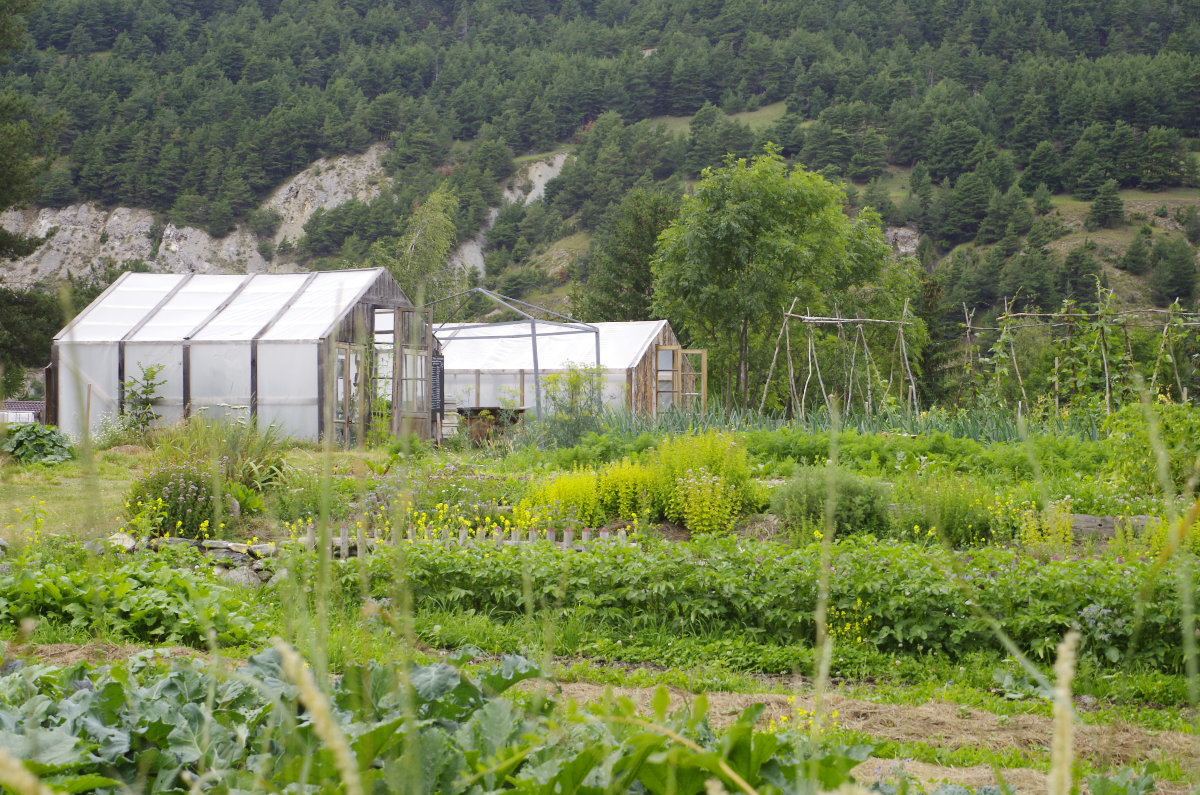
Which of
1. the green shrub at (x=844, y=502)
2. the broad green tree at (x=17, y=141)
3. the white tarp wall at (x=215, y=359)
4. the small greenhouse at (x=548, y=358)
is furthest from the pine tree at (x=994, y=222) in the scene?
the green shrub at (x=844, y=502)

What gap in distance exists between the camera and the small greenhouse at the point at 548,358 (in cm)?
2045

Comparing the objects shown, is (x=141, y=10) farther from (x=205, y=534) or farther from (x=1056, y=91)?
(x=205, y=534)

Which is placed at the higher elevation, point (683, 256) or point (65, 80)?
point (65, 80)

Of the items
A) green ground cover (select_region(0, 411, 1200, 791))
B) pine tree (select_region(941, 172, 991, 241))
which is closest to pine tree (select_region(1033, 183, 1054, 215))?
pine tree (select_region(941, 172, 991, 241))

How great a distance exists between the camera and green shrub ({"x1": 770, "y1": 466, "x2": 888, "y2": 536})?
6.64 m

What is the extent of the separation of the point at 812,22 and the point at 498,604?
88588mm

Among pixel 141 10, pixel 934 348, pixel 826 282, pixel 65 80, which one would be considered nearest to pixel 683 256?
pixel 826 282

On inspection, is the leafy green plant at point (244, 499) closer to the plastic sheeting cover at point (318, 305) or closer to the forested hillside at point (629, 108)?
the plastic sheeting cover at point (318, 305)

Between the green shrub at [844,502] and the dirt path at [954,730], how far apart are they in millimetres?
3108

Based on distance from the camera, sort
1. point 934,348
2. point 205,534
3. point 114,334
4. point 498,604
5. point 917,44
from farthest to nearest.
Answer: point 917,44
point 934,348
point 114,334
point 205,534
point 498,604

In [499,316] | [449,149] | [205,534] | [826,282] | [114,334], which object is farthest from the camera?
[449,149]

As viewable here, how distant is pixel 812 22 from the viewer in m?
83.1

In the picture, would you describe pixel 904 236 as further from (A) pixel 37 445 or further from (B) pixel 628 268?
(A) pixel 37 445

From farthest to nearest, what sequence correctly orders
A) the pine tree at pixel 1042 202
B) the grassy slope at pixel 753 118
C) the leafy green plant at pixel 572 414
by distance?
the grassy slope at pixel 753 118 → the pine tree at pixel 1042 202 → the leafy green plant at pixel 572 414
